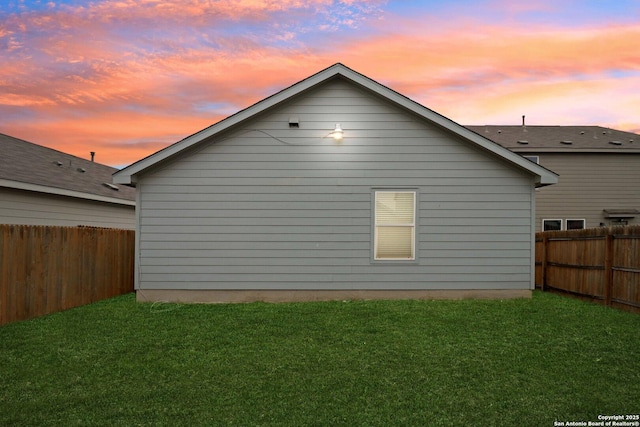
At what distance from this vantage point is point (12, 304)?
9.07 m

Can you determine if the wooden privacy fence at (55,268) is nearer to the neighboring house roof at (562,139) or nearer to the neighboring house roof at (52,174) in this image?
the neighboring house roof at (52,174)

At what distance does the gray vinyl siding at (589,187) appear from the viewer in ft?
69.9

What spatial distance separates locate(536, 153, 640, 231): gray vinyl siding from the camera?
21312mm

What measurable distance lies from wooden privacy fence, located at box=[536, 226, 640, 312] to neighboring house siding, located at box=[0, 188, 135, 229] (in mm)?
14390

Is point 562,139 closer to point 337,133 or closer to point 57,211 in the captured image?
point 337,133

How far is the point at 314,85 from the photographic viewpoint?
1119 centimetres

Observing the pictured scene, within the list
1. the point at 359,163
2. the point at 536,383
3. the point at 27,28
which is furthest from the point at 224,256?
the point at 27,28

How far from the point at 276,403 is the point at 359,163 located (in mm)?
7035

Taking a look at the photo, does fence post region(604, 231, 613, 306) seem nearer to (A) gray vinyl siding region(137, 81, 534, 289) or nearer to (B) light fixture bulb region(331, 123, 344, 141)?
(A) gray vinyl siding region(137, 81, 534, 289)

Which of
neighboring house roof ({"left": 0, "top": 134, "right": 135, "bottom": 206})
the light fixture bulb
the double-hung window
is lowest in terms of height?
the double-hung window

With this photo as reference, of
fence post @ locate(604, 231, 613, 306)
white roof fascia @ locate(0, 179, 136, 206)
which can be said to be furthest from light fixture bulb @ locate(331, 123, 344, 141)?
white roof fascia @ locate(0, 179, 136, 206)

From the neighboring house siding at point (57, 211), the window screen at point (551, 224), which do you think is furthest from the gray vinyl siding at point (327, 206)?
the window screen at point (551, 224)

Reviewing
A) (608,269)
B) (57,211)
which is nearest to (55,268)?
(57,211)

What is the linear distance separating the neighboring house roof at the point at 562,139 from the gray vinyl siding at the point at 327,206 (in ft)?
37.3
